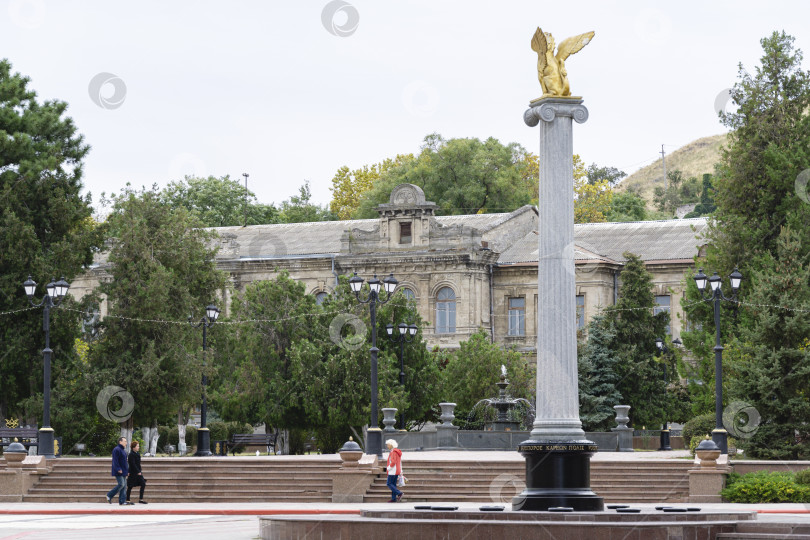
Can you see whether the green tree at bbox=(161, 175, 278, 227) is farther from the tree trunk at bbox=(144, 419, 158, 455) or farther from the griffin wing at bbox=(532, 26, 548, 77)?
the griffin wing at bbox=(532, 26, 548, 77)

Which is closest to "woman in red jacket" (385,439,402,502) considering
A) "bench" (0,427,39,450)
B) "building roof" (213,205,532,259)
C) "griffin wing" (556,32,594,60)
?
"griffin wing" (556,32,594,60)

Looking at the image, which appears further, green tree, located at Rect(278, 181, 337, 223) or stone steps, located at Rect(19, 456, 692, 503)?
green tree, located at Rect(278, 181, 337, 223)

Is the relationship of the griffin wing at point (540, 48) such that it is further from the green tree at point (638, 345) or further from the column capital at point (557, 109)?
the green tree at point (638, 345)

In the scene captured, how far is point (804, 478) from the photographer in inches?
1046

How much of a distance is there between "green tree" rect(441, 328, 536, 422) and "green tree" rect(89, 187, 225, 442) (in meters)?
12.1

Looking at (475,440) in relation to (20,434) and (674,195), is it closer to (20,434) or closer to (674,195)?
(20,434)

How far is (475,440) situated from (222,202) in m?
50.7

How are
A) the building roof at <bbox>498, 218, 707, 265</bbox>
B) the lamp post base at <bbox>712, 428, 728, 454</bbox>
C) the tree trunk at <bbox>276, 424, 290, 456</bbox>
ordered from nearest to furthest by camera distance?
the lamp post base at <bbox>712, 428, 728, 454</bbox>
the tree trunk at <bbox>276, 424, 290, 456</bbox>
the building roof at <bbox>498, 218, 707, 265</bbox>

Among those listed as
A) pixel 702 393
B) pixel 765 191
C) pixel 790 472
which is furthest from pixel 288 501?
pixel 765 191

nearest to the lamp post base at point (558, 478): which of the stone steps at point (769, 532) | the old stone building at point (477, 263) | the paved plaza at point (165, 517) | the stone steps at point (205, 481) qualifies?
the paved plaza at point (165, 517)

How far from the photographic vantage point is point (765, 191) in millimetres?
41531

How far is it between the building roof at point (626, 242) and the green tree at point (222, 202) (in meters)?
25.4

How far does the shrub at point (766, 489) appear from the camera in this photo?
2616cm

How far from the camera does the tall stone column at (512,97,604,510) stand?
19.1 m
